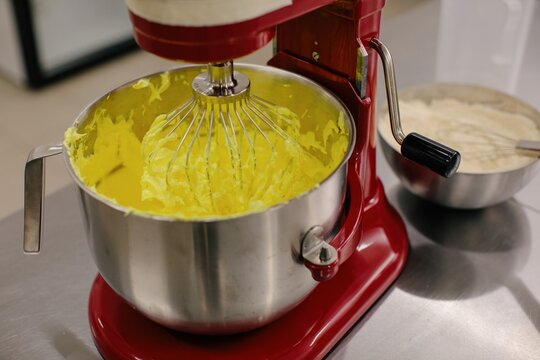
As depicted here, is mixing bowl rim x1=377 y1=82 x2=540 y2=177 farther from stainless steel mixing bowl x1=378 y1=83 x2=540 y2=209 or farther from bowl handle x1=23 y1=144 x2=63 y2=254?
bowl handle x1=23 y1=144 x2=63 y2=254

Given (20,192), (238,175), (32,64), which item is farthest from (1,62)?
(238,175)

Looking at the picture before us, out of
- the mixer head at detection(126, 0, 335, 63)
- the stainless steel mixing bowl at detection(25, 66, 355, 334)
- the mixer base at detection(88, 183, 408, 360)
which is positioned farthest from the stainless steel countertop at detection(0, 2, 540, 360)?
the mixer head at detection(126, 0, 335, 63)

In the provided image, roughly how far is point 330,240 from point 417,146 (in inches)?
5.3

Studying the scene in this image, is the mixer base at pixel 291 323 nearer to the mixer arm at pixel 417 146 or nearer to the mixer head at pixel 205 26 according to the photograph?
the mixer arm at pixel 417 146

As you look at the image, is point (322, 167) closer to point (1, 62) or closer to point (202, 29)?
point (202, 29)

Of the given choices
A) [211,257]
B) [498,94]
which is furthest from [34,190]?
[498,94]

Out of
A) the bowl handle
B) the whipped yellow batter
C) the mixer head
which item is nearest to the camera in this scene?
the mixer head

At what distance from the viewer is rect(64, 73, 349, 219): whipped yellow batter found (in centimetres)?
72

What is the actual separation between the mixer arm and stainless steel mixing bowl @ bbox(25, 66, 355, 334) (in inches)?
2.5

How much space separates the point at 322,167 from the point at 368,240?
102 mm

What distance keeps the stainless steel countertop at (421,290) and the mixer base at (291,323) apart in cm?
2

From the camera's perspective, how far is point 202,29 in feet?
1.62

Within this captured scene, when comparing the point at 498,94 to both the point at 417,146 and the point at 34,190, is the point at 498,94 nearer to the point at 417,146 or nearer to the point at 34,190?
the point at 417,146

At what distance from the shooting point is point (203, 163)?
762 mm
